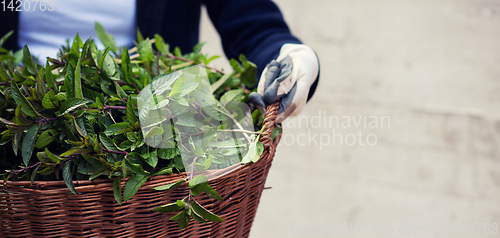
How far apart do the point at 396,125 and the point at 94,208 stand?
4.38 feet

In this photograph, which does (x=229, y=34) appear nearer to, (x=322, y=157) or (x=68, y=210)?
(x=68, y=210)

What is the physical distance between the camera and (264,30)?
68 centimetres

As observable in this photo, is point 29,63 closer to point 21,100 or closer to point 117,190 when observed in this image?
point 21,100

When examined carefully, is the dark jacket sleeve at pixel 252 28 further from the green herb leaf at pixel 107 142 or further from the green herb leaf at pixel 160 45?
the green herb leaf at pixel 107 142

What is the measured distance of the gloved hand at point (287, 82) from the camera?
437mm

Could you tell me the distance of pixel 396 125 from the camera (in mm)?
1335

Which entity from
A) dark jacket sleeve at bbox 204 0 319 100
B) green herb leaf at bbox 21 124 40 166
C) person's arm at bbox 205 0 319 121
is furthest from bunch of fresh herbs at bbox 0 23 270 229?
dark jacket sleeve at bbox 204 0 319 100

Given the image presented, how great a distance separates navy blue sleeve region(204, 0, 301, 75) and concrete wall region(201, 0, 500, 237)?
29.0 inches

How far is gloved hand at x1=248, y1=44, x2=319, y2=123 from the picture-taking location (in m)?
0.44

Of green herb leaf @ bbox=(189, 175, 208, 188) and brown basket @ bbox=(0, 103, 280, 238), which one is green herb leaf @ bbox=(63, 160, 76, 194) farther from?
green herb leaf @ bbox=(189, 175, 208, 188)

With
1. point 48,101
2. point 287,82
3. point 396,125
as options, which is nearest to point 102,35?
point 48,101

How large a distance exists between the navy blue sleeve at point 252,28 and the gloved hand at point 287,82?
10 centimetres

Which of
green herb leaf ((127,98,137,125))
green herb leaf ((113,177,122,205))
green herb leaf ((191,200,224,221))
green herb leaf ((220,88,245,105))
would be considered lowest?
green herb leaf ((191,200,224,221))

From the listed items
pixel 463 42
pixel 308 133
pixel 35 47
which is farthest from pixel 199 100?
pixel 463 42
